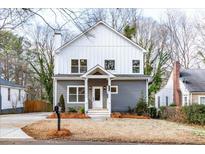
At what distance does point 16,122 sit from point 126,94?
634cm

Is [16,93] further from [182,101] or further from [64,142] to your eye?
[182,101]

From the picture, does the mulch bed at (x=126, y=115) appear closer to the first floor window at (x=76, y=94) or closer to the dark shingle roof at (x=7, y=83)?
the first floor window at (x=76, y=94)

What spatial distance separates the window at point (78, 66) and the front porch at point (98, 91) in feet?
1.27

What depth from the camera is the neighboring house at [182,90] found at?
61.9 ft

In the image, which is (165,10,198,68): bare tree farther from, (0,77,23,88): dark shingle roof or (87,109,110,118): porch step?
(0,77,23,88): dark shingle roof

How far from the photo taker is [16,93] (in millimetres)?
15211

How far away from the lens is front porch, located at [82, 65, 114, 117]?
17403mm

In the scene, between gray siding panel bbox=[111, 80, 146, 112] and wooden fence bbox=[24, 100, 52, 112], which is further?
gray siding panel bbox=[111, 80, 146, 112]

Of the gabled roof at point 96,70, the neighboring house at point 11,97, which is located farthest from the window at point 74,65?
the neighboring house at point 11,97

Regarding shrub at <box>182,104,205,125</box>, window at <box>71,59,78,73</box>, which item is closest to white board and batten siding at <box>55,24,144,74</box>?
window at <box>71,59,78,73</box>

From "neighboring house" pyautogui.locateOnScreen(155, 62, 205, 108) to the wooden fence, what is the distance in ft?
18.8

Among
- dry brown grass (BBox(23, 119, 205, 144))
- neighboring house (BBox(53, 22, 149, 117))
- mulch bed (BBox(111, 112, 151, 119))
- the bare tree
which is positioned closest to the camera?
dry brown grass (BBox(23, 119, 205, 144))

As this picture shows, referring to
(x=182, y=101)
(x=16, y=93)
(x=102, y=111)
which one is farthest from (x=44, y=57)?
(x=182, y=101)
